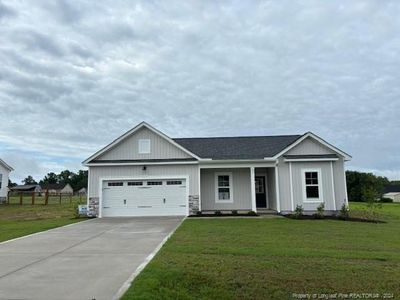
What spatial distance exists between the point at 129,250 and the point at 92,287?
3.74 metres

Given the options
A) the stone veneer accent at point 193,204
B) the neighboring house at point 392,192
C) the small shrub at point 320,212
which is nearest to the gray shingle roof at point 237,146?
the stone veneer accent at point 193,204

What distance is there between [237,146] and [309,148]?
4.76 meters

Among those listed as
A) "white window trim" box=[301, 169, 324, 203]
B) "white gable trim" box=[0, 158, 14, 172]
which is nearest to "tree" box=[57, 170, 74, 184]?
"white gable trim" box=[0, 158, 14, 172]

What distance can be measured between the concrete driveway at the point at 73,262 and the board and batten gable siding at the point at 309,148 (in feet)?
33.6

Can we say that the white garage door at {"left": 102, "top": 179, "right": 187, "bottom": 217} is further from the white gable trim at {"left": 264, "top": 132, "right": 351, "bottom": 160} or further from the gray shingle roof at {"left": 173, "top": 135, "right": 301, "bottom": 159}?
the white gable trim at {"left": 264, "top": 132, "right": 351, "bottom": 160}

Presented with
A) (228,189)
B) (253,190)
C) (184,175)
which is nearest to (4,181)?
(184,175)

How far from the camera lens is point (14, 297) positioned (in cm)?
597

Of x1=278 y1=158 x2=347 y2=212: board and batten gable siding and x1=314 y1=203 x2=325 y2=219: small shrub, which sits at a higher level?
x1=278 y1=158 x2=347 y2=212: board and batten gable siding

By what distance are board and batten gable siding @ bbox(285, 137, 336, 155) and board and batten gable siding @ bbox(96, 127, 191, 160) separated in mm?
6173

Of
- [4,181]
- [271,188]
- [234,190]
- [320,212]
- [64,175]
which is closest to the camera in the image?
[320,212]

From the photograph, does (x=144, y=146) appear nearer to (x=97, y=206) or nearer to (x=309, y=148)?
(x=97, y=206)

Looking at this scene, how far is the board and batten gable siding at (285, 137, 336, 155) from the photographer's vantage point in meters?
21.6

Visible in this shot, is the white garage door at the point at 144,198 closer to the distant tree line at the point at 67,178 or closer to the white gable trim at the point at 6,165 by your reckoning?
the white gable trim at the point at 6,165

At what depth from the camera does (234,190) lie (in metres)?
22.8
